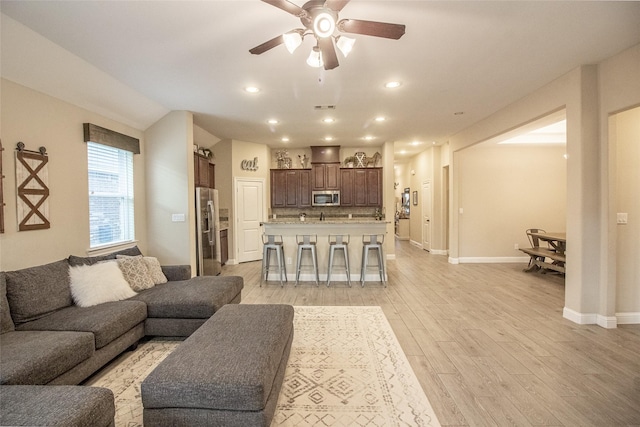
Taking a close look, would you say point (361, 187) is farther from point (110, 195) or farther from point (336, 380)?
point (336, 380)

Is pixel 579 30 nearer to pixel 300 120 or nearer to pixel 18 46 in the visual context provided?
pixel 300 120

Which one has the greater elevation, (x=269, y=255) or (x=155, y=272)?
(x=155, y=272)

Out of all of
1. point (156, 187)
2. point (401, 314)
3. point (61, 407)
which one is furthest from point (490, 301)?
point (156, 187)

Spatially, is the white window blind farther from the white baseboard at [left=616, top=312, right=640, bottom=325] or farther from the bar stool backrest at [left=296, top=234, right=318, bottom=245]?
the white baseboard at [left=616, top=312, right=640, bottom=325]

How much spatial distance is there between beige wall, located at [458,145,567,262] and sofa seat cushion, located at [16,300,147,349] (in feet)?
20.8

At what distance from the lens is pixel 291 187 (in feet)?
25.0

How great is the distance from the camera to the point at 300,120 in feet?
17.2

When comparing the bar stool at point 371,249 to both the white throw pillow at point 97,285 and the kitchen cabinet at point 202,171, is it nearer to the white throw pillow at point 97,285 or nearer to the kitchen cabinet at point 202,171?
the kitchen cabinet at point 202,171

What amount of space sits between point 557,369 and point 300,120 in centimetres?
469

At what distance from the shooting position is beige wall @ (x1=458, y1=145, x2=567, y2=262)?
6574 mm

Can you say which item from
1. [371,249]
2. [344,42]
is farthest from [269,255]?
[344,42]

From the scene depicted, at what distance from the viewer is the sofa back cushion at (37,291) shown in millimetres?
2336

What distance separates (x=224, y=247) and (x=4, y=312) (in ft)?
14.7

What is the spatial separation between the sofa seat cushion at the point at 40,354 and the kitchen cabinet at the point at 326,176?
5.88 metres
